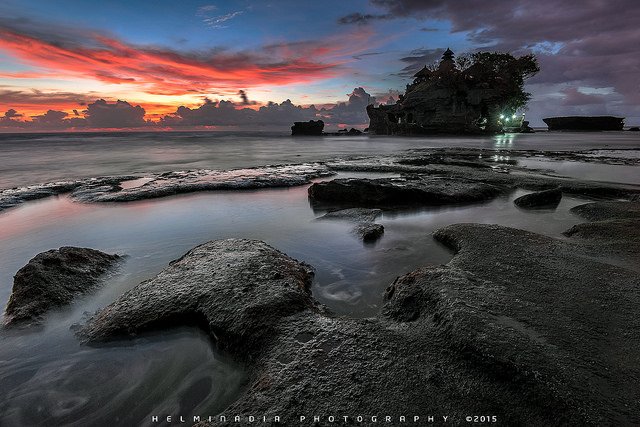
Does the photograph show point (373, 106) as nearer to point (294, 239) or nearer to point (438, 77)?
point (438, 77)

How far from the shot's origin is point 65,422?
226 centimetres

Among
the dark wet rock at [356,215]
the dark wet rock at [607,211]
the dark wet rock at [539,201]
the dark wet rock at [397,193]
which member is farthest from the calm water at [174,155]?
the dark wet rock at [607,211]

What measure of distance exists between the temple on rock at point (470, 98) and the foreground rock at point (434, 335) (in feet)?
216

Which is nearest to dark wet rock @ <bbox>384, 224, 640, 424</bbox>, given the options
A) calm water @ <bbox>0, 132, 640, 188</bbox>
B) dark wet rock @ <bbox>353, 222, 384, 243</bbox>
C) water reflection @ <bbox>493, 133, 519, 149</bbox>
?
dark wet rock @ <bbox>353, 222, 384, 243</bbox>

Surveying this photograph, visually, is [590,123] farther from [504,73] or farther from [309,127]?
[309,127]

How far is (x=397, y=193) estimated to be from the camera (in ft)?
27.1

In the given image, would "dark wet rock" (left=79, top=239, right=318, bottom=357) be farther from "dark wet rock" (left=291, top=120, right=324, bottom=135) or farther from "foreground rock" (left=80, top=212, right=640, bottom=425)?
"dark wet rock" (left=291, top=120, right=324, bottom=135)

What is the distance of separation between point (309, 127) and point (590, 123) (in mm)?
84352

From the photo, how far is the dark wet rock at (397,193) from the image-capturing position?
816 cm

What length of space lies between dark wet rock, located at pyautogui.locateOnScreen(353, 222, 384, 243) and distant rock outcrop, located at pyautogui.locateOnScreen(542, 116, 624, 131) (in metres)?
120

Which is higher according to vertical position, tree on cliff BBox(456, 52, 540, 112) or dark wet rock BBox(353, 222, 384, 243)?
tree on cliff BBox(456, 52, 540, 112)

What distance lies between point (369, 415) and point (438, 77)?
74616mm

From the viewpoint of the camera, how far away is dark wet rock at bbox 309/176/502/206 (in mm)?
8164

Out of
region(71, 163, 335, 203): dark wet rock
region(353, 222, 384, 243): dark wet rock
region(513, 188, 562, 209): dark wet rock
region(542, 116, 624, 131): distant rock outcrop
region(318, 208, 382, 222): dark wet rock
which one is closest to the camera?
region(353, 222, 384, 243): dark wet rock
